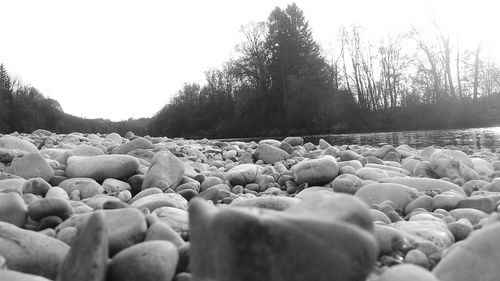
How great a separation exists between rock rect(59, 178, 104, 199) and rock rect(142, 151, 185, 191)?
0.38 meters

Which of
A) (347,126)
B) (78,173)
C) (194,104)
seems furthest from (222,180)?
(194,104)

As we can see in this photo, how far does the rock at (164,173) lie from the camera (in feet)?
10.1

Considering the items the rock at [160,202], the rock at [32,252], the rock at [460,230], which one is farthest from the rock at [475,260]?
the rock at [160,202]

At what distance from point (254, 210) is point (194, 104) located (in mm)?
45141

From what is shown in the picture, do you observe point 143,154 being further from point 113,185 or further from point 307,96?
point 307,96

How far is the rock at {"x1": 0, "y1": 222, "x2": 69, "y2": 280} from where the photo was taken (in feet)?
3.92

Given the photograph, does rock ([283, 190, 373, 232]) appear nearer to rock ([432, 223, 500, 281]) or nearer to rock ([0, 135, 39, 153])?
rock ([432, 223, 500, 281])

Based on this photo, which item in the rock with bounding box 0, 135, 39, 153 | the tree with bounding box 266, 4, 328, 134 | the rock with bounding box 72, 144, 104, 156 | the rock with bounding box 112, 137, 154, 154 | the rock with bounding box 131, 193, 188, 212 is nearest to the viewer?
the rock with bounding box 131, 193, 188, 212

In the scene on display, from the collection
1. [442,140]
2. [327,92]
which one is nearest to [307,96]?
[327,92]

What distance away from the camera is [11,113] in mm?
36375

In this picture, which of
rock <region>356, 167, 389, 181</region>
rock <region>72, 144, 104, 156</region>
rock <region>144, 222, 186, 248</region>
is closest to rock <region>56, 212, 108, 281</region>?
rock <region>144, 222, 186, 248</region>

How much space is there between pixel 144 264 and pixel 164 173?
2.11 metres

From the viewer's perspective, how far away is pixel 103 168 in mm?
3137

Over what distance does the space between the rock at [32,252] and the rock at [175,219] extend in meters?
0.47
